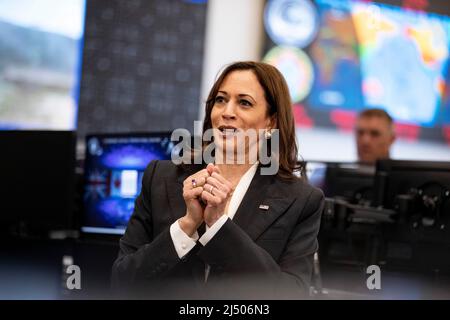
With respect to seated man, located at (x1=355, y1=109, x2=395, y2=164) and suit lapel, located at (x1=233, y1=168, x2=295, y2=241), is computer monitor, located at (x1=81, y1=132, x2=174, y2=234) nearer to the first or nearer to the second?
suit lapel, located at (x1=233, y1=168, x2=295, y2=241)

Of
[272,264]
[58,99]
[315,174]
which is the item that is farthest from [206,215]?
[58,99]

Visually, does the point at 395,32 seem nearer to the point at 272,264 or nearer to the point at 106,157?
the point at 106,157

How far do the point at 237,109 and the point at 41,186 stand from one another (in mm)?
1307

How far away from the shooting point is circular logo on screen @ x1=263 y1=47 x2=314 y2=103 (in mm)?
5184

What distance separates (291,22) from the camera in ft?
17.0

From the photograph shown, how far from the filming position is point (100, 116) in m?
4.82

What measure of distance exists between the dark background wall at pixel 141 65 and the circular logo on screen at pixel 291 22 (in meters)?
0.51

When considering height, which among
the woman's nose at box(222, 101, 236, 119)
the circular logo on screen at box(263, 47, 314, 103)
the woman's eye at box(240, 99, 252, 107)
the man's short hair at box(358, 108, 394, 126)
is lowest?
the woman's nose at box(222, 101, 236, 119)

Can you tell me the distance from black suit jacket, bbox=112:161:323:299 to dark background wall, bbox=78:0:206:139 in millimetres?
3155

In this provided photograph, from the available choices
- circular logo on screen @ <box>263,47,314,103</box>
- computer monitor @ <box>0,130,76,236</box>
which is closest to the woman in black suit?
computer monitor @ <box>0,130,76,236</box>

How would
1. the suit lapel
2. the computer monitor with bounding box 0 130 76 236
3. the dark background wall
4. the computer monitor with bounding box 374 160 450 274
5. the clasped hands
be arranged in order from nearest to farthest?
the clasped hands
the suit lapel
the computer monitor with bounding box 374 160 450 274
the computer monitor with bounding box 0 130 76 236
the dark background wall

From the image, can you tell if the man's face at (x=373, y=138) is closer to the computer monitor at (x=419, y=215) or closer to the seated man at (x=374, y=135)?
the seated man at (x=374, y=135)

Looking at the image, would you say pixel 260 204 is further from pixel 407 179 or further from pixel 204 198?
pixel 407 179
